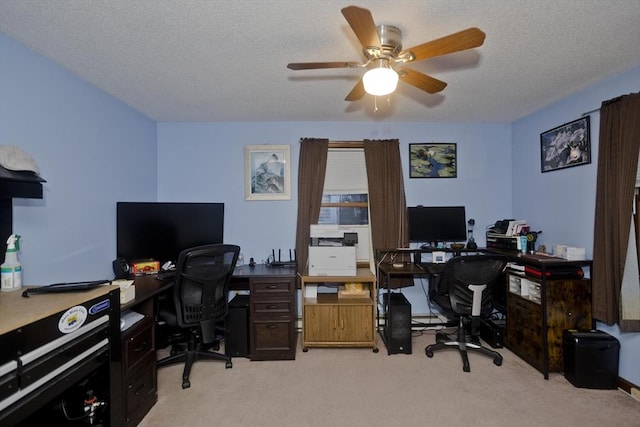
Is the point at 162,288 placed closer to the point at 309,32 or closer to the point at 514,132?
the point at 309,32

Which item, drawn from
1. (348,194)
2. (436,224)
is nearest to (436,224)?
(436,224)

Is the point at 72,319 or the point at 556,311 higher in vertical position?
the point at 72,319

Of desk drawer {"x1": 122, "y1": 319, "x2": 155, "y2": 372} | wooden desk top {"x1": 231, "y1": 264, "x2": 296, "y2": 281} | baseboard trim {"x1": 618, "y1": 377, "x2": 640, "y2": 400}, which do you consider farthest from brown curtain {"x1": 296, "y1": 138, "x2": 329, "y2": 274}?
baseboard trim {"x1": 618, "y1": 377, "x2": 640, "y2": 400}

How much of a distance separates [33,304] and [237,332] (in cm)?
169

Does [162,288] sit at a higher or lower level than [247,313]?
higher

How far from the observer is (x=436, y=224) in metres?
3.27

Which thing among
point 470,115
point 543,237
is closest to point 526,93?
point 470,115

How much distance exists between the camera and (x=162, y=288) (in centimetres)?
221

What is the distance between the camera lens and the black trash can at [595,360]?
2.17m

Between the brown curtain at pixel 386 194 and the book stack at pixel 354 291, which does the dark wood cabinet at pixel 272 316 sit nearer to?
the book stack at pixel 354 291

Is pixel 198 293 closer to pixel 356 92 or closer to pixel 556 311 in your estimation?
pixel 356 92

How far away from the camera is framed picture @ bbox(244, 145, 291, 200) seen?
3385 mm

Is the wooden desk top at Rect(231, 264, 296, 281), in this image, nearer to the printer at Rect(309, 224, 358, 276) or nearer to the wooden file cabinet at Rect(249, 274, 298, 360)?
the wooden file cabinet at Rect(249, 274, 298, 360)

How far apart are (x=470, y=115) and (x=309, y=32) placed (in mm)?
2304
